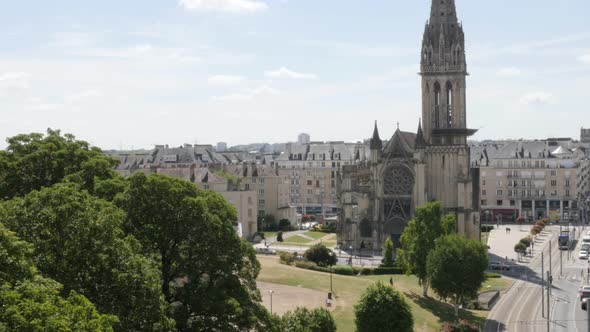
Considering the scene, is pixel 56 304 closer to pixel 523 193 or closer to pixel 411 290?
pixel 411 290

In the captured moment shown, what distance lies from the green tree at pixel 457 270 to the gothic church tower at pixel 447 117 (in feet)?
130

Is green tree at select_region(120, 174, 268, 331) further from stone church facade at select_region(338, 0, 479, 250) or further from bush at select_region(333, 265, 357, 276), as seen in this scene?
stone church facade at select_region(338, 0, 479, 250)

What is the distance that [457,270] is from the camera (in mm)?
72812

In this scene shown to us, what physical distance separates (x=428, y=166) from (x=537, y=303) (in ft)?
124

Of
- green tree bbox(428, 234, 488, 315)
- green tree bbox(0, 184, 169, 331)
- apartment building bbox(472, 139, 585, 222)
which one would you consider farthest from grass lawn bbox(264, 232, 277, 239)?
green tree bbox(0, 184, 169, 331)

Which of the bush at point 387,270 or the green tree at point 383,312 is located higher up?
the green tree at point 383,312

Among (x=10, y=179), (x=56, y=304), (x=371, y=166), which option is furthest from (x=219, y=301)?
(x=371, y=166)

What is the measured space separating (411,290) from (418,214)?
8.11 meters

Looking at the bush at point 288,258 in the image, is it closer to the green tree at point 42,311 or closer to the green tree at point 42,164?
the green tree at point 42,164

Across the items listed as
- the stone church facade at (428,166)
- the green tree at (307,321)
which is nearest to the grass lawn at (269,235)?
the stone church facade at (428,166)

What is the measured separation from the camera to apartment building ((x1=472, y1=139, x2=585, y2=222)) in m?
159

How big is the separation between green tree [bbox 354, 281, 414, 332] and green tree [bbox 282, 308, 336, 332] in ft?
15.2

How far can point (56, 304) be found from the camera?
29062mm

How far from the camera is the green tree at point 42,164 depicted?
181ft
